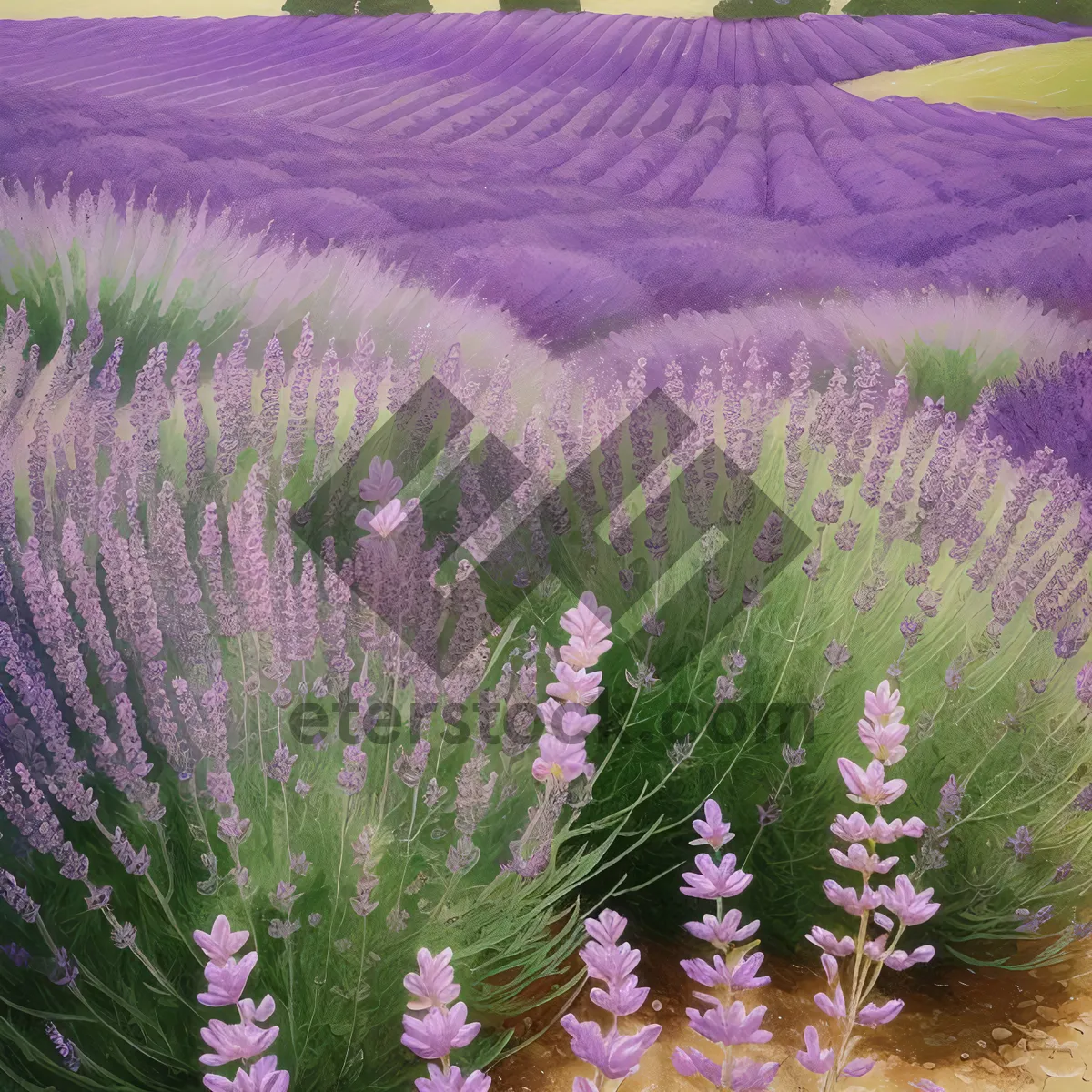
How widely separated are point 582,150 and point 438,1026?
1473mm

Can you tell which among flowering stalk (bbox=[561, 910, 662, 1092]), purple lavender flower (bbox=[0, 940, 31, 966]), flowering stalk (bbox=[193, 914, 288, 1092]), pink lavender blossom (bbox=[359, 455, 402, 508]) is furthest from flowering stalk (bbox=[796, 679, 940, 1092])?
purple lavender flower (bbox=[0, 940, 31, 966])

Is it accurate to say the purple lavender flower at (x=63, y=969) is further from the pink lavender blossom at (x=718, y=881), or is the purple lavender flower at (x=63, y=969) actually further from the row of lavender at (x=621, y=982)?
the pink lavender blossom at (x=718, y=881)

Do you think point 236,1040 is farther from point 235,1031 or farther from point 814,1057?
point 814,1057

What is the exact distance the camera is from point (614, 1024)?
712 millimetres

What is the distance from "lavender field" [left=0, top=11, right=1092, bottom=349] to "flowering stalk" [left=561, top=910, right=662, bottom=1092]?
1003 millimetres

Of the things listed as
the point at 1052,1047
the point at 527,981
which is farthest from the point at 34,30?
the point at 1052,1047

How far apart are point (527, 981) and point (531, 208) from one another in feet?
3.93

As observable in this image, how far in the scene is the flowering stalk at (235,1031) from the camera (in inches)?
26.5

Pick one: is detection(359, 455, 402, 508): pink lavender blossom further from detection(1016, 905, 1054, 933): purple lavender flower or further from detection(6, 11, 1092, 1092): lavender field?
detection(1016, 905, 1054, 933): purple lavender flower

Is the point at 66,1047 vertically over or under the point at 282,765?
under

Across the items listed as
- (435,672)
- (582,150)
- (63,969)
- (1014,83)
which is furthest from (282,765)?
(1014,83)

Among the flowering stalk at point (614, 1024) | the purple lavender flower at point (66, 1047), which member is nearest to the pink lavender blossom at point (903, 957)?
the flowering stalk at point (614, 1024)

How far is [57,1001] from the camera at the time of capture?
1.01m

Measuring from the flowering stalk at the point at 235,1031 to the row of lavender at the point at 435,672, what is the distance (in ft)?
0.66
